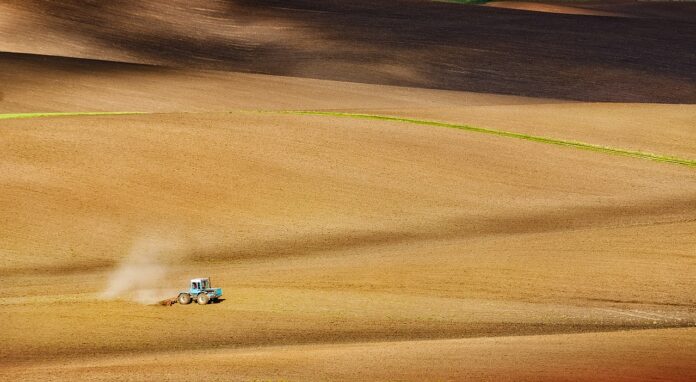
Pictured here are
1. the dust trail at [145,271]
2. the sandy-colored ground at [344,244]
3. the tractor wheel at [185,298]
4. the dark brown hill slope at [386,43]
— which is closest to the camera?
the sandy-colored ground at [344,244]

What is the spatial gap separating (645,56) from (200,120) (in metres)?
33.6

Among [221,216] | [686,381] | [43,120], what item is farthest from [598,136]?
[686,381]

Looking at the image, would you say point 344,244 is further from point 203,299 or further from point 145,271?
point 203,299

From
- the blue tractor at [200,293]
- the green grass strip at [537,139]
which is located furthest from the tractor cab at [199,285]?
the green grass strip at [537,139]

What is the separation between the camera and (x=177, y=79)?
54.7 m

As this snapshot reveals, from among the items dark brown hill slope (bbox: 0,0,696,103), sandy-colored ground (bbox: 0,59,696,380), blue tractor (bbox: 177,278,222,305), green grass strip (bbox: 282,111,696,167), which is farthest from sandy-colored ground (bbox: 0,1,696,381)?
dark brown hill slope (bbox: 0,0,696,103)

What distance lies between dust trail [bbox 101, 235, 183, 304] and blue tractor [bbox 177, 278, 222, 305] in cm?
75

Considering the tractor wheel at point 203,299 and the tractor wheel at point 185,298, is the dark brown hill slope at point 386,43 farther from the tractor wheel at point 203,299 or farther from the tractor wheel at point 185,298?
the tractor wheel at point 203,299

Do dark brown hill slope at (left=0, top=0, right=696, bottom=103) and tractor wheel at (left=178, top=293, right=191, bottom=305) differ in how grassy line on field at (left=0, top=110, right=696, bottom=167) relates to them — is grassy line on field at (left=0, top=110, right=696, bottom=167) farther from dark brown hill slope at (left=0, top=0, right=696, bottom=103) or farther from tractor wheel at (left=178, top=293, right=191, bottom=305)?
tractor wheel at (left=178, top=293, right=191, bottom=305)

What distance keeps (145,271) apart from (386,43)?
40372 millimetres

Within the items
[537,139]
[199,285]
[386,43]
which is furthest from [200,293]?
→ [386,43]

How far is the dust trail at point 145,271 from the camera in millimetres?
24439

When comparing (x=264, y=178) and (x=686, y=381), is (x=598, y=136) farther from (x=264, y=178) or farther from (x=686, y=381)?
(x=686, y=381)

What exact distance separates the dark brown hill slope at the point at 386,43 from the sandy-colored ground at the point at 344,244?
11823 millimetres
